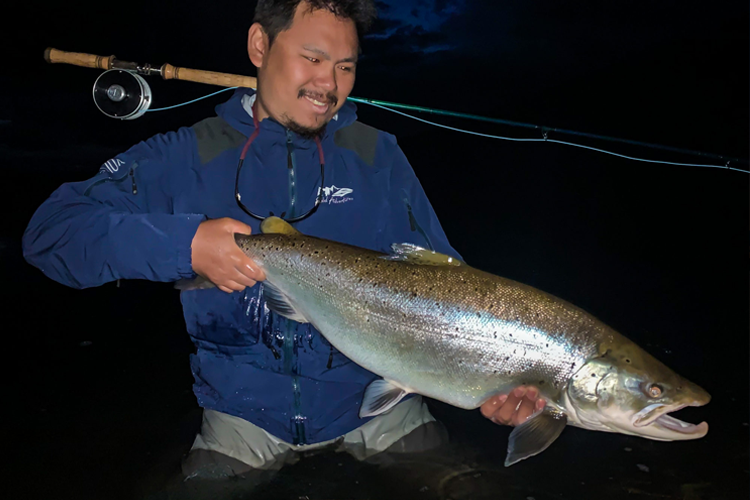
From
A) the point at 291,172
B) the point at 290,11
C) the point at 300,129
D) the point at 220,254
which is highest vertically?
the point at 290,11

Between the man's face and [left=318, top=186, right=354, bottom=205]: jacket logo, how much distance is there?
286 millimetres

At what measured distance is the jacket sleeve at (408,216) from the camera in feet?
8.05

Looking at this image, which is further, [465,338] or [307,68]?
[307,68]

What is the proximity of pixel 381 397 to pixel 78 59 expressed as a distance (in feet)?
9.57

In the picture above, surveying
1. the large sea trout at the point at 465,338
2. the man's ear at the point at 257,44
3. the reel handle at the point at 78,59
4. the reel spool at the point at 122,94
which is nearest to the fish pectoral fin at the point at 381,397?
the large sea trout at the point at 465,338

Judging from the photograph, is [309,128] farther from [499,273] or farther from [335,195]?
[499,273]

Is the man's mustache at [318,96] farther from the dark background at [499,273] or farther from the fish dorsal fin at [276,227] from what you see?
the dark background at [499,273]

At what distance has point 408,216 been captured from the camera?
2.47 meters

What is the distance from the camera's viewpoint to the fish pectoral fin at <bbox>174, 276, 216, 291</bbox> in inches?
77.0

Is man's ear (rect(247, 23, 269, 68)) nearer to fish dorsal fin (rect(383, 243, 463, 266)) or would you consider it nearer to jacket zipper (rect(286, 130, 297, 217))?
jacket zipper (rect(286, 130, 297, 217))

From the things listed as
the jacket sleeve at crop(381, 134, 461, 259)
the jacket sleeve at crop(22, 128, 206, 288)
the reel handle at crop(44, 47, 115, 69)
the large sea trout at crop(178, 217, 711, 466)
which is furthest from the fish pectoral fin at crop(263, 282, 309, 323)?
the reel handle at crop(44, 47, 115, 69)

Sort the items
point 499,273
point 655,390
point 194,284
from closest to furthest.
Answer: point 655,390 < point 194,284 < point 499,273

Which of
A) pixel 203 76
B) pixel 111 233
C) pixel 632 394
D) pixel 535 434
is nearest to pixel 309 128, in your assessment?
pixel 111 233

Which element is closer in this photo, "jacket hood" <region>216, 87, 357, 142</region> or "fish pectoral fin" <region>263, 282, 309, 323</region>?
"fish pectoral fin" <region>263, 282, 309, 323</region>
